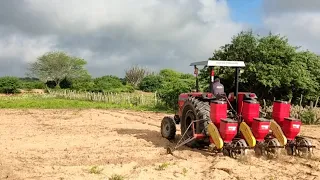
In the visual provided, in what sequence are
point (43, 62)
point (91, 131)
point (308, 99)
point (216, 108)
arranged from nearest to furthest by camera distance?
point (216, 108) → point (91, 131) → point (308, 99) → point (43, 62)

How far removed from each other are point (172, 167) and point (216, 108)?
1.98 m

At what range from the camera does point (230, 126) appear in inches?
322

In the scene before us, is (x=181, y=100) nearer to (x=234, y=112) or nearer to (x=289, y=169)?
(x=234, y=112)

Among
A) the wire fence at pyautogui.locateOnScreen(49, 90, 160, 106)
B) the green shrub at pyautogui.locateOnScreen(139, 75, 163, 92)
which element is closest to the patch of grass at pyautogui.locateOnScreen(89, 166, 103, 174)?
the wire fence at pyautogui.locateOnScreen(49, 90, 160, 106)

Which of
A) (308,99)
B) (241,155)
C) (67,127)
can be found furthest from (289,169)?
(308,99)

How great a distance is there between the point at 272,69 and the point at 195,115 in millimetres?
11970

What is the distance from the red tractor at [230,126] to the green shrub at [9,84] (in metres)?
49.3

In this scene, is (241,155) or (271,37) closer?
(241,155)

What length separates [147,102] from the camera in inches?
1213

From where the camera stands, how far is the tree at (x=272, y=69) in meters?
20.1

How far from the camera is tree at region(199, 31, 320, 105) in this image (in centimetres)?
2009

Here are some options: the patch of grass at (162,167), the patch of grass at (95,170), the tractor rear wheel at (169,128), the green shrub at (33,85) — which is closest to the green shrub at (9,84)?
the green shrub at (33,85)

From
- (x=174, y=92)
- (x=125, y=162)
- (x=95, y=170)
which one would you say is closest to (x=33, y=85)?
(x=174, y=92)

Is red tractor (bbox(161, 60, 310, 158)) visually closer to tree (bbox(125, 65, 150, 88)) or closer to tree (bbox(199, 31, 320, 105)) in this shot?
tree (bbox(199, 31, 320, 105))
